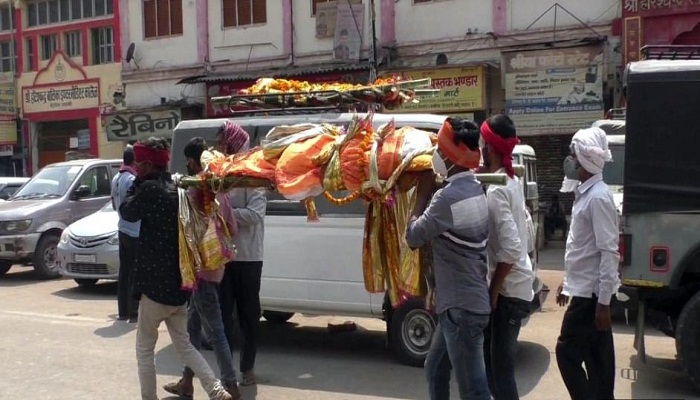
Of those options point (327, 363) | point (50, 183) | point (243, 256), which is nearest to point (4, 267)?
point (50, 183)

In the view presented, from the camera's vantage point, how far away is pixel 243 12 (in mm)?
20344

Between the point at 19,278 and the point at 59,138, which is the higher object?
the point at 59,138

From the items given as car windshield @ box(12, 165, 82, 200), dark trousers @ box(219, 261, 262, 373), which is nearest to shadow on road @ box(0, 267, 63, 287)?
car windshield @ box(12, 165, 82, 200)

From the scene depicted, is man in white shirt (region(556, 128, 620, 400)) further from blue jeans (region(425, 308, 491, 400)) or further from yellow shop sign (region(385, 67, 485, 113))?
yellow shop sign (region(385, 67, 485, 113))

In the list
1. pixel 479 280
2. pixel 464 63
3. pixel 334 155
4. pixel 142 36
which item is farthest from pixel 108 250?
pixel 142 36

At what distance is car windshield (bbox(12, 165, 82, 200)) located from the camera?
505 inches

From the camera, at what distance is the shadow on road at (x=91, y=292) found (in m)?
10.8

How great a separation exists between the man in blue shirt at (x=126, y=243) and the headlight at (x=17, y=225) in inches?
157

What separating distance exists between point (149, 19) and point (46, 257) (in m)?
11.2

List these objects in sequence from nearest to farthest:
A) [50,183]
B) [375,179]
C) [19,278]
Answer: [375,179], [19,278], [50,183]

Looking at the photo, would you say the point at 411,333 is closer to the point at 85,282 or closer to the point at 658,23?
the point at 85,282

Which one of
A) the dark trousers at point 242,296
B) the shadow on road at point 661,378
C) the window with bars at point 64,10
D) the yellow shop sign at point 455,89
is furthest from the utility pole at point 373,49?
the dark trousers at point 242,296

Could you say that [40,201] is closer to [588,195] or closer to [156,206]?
Answer: [156,206]

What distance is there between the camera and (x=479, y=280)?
162 inches
